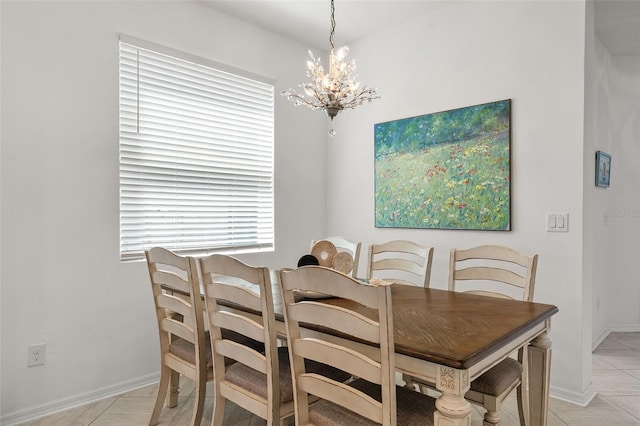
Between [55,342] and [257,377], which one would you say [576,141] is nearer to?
[257,377]

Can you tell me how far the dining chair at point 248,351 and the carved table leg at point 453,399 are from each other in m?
0.67

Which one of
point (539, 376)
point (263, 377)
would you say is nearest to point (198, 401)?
point (263, 377)

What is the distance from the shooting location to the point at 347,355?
1271mm

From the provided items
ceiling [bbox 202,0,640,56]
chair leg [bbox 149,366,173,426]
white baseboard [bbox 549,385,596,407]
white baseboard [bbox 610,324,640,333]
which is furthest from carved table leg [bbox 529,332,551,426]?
white baseboard [bbox 610,324,640,333]

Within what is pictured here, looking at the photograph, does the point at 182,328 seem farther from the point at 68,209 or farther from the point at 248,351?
the point at 68,209

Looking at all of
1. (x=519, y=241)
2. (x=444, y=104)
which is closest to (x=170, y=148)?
(x=444, y=104)

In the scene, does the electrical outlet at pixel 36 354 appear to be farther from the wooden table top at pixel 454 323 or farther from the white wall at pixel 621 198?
the white wall at pixel 621 198

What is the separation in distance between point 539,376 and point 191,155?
2.61 m

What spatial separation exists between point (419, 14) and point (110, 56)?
238 cm

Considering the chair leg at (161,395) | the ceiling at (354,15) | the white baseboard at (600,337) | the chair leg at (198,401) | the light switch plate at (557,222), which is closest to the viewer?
the chair leg at (198,401)

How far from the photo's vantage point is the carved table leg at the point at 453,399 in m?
1.14

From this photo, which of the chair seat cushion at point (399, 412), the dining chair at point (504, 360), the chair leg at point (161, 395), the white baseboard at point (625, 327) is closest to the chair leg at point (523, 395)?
the dining chair at point (504, 360)

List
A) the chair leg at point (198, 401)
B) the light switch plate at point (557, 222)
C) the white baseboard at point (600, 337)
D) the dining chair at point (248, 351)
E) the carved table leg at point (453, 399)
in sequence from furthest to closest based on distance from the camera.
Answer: the white baseboard at point (600, 337)
the light switch plate at point (557, 222)
the chair leg at point (198, 401)
the dining chair at point (248, 351)
the carved table leg at point (453, 399)

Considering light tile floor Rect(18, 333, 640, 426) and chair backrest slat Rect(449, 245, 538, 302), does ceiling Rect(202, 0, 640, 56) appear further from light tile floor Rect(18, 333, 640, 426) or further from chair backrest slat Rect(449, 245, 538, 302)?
light tile floor Rect(18, 333, 640, 426)
